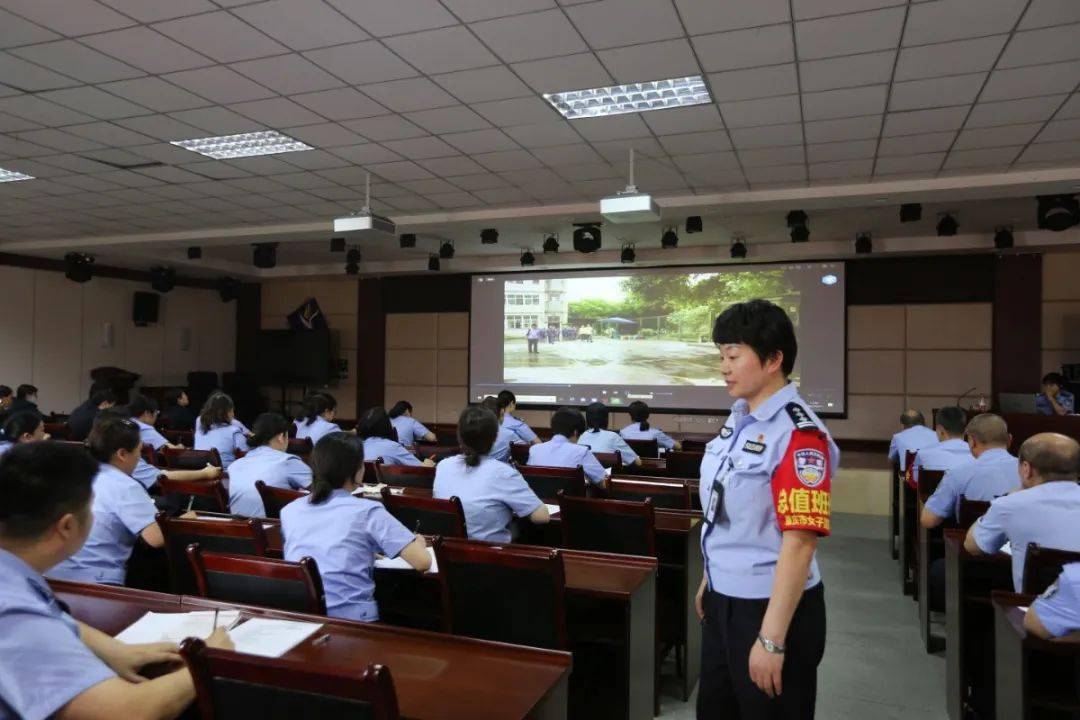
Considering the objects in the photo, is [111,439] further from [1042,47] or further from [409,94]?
[1042,47]

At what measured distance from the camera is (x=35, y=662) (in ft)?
3.98

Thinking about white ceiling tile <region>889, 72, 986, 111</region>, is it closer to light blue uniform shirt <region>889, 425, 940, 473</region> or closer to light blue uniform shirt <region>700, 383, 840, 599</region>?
light blue uniform shirt <region>889, 425, 940, 473</region>

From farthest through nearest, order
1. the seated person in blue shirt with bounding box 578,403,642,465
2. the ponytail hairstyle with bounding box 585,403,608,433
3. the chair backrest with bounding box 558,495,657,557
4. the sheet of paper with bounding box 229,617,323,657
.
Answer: the ponytail hairstyle with bounding box 585,403,608,433
the seated person in blue shirt with bounding box 578,403,642,465
the chair backrest with bounding box 558,495,657,557
the sheet of paper with bounding box 229,617,323,657

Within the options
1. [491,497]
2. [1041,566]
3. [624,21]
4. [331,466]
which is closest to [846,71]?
[624,21]

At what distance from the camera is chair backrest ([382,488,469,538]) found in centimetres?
293

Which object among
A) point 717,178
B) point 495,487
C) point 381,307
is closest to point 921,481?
point 495,487

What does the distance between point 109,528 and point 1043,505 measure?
3.42 metres

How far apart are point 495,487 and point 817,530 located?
70.3 inches

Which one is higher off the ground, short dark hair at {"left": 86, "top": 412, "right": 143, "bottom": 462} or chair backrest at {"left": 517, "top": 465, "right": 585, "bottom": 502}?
short dark hair at {"left": 86, "top": 412, "right": 143, "bottom": 462}

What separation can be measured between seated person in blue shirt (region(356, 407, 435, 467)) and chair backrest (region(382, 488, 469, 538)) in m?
1.91

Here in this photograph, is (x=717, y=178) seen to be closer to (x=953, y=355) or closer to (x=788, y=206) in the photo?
(x=788, y=206)

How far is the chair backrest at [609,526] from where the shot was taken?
3037 millimetres

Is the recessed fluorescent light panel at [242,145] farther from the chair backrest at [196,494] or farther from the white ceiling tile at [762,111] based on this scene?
the white ceiling tile at [762,111]

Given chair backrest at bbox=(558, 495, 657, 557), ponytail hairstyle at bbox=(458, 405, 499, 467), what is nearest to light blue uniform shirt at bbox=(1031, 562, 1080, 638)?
chair backrest at bbox=(558, 495, 657, 557)
